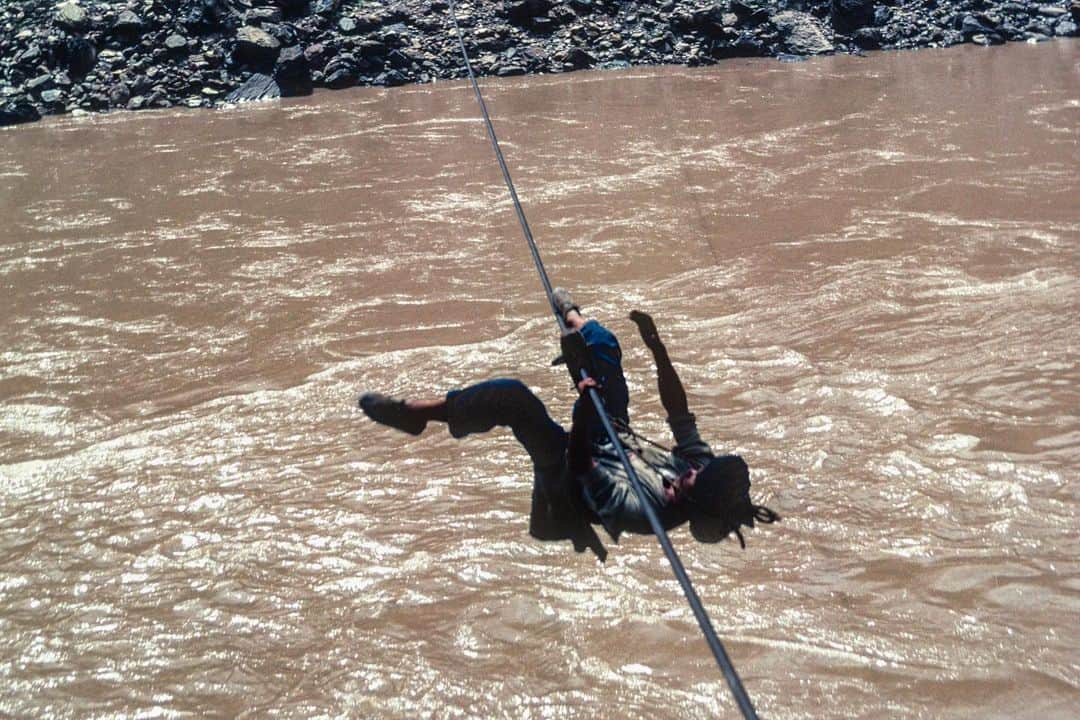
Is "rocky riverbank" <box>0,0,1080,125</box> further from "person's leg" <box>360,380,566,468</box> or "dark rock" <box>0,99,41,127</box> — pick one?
"person's leg" <box>360,380,566,468</box>

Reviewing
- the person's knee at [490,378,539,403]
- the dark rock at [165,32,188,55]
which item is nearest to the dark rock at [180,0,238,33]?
the dark rock at [165,32,188,55]

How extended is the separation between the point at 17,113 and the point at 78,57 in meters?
2.10

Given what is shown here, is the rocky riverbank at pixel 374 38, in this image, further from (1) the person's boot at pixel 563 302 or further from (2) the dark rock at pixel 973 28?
(1) the person's boot at pixel 563 302

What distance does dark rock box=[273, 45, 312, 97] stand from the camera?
17016mm

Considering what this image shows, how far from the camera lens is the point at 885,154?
10391 millimetres

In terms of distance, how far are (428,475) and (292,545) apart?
2.55 ft

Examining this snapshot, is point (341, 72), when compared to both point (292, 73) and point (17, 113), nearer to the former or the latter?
point (292, 73)

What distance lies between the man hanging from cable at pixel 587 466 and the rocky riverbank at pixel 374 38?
14.9 metres

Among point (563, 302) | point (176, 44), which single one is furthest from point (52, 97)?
point (563, 302)

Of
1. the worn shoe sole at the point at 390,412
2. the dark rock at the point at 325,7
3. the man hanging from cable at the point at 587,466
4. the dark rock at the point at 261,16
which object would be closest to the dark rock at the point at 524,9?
the dark rock at the point at 325,7

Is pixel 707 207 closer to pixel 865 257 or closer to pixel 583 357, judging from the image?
pixel 865 257

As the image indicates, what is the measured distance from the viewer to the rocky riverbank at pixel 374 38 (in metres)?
17.0

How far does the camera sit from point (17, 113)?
15.9m

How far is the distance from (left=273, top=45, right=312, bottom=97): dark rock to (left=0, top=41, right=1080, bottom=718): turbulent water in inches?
267
